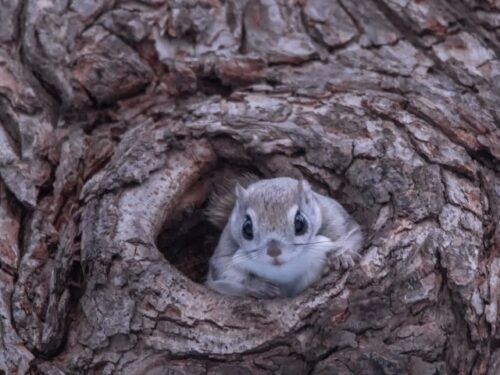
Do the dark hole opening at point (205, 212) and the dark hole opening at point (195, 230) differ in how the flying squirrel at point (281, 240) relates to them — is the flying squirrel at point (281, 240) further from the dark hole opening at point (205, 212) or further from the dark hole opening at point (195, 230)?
the dark hole opening at point (195, 230)

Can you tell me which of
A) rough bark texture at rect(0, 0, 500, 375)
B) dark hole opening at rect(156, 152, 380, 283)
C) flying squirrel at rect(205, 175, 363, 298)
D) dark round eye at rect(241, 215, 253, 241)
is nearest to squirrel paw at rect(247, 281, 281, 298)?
flying squirrel at rect(205, 175, 363, 298)

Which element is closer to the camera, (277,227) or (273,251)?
(273,251)

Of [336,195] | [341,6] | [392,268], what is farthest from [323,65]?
[392,268]

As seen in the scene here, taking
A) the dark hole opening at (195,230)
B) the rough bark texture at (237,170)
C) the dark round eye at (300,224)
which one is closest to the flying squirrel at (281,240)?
the dark round eye at (300,224)

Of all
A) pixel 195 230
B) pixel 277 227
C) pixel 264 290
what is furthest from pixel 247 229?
pixel 195 230

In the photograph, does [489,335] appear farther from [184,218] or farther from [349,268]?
[184,218]

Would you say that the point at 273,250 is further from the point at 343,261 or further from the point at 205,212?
the point at 205,212
